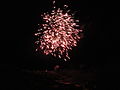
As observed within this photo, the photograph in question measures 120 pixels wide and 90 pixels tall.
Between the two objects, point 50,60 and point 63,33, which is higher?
point 63,33

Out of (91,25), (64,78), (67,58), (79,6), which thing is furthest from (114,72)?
(79,6)

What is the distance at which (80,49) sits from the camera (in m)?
48.9

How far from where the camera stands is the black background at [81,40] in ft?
153

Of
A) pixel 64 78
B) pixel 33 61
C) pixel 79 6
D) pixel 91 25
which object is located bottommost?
pixel 64 78

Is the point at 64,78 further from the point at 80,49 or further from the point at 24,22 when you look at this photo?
the point at 24,22

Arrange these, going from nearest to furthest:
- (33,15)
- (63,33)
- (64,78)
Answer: (64,78) < (63,33) < (33,15)

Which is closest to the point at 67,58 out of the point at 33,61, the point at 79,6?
the point at 33,61

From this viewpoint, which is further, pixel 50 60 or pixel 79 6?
pixel 79 6

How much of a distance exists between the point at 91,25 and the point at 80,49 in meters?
6.25

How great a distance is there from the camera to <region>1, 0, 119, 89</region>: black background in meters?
46.5

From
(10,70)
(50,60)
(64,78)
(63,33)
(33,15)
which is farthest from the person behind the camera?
(33,15)

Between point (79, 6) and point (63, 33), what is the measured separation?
49.1 feet

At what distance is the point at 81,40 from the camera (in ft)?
164

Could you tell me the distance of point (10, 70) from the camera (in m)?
28.4
